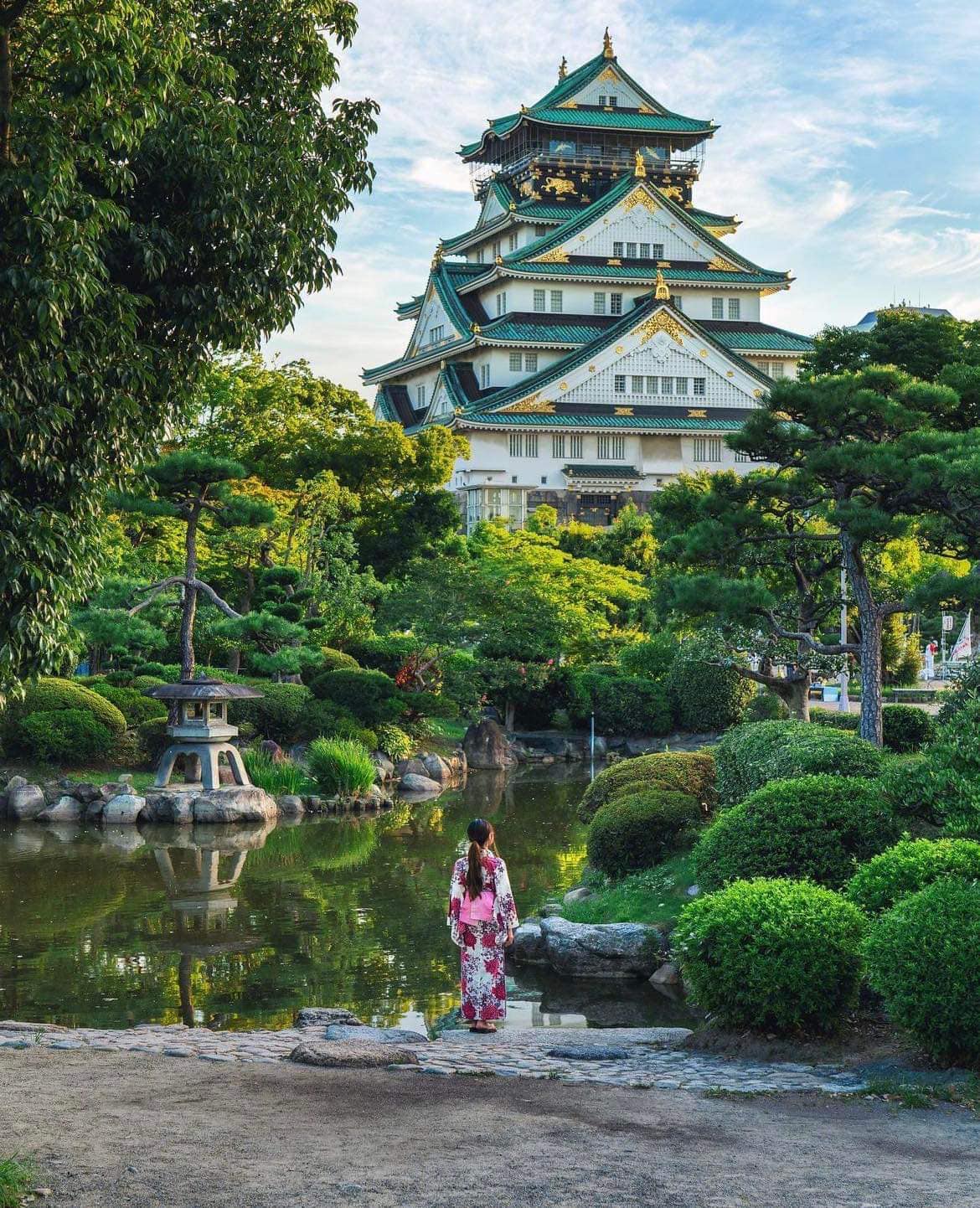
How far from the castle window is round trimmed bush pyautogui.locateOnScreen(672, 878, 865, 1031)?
43102 millimetres

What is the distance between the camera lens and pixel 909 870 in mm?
8414

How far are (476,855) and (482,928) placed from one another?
507 millimetres

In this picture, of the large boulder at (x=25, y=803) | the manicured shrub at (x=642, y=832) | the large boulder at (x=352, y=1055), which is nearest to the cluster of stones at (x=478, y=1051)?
the large boulder at (x=352, y=1055)

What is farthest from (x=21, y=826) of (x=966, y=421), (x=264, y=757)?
(x=966, y=421)

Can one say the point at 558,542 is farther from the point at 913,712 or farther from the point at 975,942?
the point at 975,942

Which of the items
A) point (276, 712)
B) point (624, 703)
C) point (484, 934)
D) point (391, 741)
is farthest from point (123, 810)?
point (624, 703)

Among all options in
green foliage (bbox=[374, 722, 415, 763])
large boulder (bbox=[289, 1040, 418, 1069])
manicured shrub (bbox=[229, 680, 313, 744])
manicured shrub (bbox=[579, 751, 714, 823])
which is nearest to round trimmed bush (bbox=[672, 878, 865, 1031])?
large boulder (bbox=[289, 1040, 418, 1069])

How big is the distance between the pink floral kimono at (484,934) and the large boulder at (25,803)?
13899 mm

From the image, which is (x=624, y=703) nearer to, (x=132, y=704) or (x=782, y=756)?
(x=132, y=704)

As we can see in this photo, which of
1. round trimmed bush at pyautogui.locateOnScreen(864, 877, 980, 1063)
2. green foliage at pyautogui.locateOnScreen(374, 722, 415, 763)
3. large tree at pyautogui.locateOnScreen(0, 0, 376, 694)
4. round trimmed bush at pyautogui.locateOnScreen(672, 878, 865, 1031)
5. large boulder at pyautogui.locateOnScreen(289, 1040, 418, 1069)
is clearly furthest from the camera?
green foliage at pyautogui.locateOnScreen(374, 722, 415, 763)

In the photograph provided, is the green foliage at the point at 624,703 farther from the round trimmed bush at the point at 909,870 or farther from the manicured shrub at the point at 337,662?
the round trimmed bush at the point at 909,870

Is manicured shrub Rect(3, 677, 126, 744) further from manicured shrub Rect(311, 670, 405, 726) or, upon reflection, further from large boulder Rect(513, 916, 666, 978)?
large boulder Rect(513, 916, 666, 978)

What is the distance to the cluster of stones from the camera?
→ 7.43m

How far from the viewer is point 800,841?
32.1 ft
